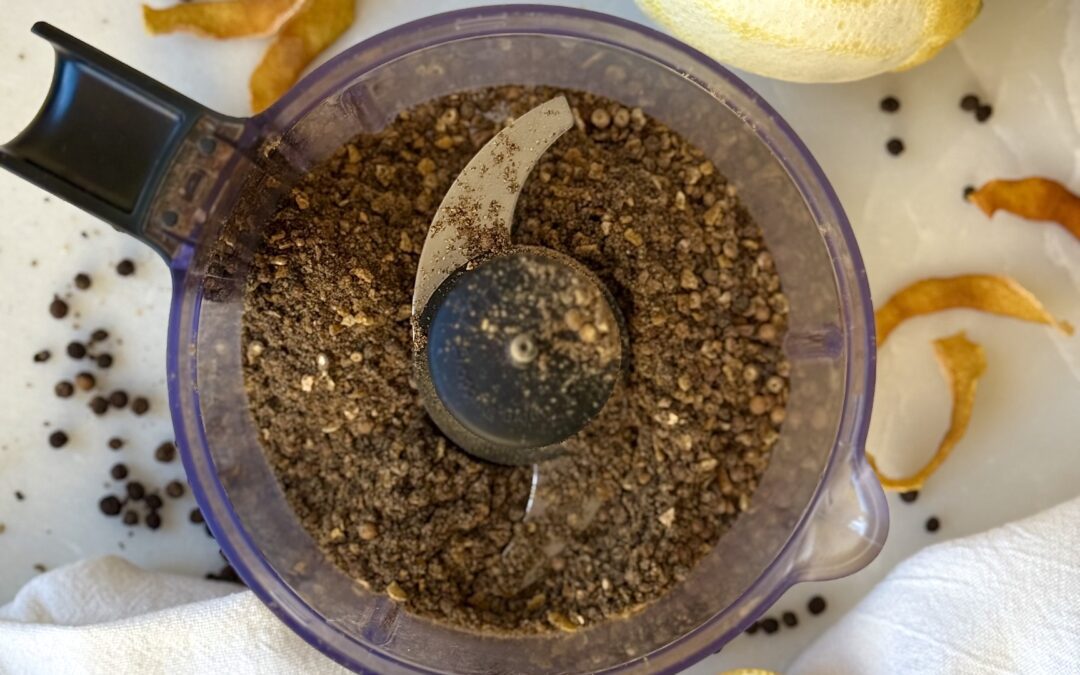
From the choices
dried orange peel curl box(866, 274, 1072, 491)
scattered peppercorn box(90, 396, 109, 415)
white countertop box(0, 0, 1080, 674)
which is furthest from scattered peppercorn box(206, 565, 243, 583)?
dried orange peel curl box(866, 274, 1072, 491)

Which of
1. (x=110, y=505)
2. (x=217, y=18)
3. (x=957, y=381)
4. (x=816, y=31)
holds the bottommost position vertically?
(x=110, y=505)

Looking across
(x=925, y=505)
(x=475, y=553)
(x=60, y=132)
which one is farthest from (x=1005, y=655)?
(x=60, y=132)

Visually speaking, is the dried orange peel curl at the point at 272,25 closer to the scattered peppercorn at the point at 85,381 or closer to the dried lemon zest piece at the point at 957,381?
the scattered peppercorn at the point at 85,381

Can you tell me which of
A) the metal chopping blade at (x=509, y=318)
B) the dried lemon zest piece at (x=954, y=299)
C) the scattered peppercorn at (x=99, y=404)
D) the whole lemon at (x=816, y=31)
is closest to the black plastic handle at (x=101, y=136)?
the metal chopping blade at (x=509, y=318)

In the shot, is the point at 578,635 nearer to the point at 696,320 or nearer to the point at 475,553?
the point at 475,553

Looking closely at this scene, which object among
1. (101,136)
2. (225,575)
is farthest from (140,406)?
(101,136)

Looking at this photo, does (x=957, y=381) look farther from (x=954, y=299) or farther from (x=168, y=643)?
(x=168, y=643)
